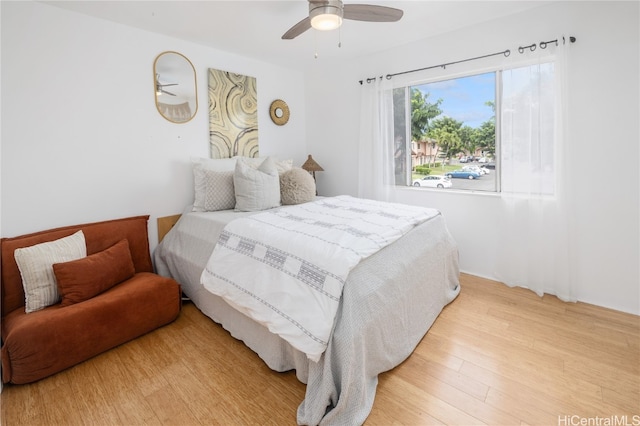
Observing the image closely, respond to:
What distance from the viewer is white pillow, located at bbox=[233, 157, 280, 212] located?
8.75 ft

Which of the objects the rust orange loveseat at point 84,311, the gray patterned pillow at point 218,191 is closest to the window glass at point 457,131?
the gray patterned pillow at point 218,191

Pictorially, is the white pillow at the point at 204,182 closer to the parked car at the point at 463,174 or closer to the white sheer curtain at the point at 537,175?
the parked car at the point at 463,174

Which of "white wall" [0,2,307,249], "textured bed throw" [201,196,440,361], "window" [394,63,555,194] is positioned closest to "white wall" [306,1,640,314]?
"window" [394,63,555,194]

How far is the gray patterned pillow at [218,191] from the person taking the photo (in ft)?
9.05

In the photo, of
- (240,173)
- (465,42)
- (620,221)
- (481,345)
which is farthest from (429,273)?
(465,42)

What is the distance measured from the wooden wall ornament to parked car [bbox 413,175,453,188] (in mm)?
1851

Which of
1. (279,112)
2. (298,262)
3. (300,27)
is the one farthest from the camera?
(279,112)

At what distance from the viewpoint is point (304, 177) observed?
306 cm

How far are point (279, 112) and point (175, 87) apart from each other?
133cm

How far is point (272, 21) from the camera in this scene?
8.41ft

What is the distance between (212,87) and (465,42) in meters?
2.53

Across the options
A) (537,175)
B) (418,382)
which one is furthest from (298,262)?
(537,175)

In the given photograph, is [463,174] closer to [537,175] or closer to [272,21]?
[537,175]

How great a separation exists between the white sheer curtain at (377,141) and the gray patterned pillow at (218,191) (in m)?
1.60
